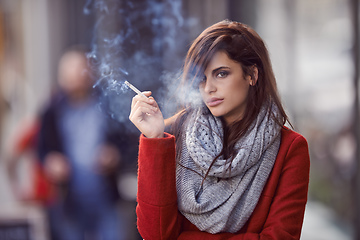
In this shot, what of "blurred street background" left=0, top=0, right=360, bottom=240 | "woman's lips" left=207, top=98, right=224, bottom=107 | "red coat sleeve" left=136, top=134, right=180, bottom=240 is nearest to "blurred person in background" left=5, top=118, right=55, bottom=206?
"blurred street background" left=0, top=0, right=360, bottom=240

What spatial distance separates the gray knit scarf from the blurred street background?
1.37 m

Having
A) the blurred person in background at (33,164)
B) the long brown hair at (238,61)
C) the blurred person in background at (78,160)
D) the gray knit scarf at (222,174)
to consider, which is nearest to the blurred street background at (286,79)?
the blurred person in background at (33,164)

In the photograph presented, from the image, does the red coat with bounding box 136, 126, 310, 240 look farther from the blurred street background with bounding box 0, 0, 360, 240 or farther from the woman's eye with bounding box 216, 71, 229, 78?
the blurred street background with bounding box 0, 0, 360, 240

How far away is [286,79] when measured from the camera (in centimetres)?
381

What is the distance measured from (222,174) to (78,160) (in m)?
1.75

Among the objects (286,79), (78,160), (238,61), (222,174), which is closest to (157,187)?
(222,174)

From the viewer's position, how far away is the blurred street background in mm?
3119

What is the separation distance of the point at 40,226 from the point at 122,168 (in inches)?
31.9

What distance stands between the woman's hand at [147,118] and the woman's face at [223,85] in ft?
0.55

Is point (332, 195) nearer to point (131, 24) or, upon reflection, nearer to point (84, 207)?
point (84, 207)

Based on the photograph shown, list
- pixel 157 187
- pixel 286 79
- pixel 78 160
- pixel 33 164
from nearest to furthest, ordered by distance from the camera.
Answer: pixel 157 187, pixel 78 160, pixel 33 164, pixel 286 79

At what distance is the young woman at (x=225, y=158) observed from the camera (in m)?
1.21

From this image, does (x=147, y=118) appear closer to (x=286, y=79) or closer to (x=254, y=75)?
(x=254, y=75)

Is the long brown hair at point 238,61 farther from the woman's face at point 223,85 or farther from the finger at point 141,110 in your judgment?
the finger at point 141,110
